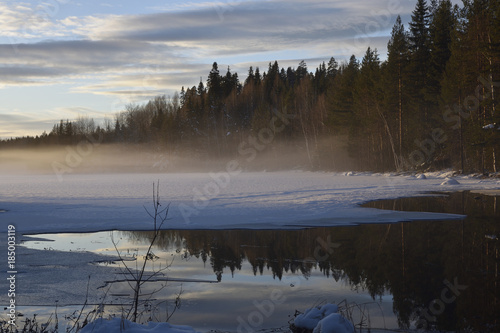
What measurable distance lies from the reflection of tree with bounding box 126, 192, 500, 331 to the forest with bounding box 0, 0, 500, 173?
22.2m

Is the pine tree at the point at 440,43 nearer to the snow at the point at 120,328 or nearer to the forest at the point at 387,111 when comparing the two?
the forest at the point at 387,111

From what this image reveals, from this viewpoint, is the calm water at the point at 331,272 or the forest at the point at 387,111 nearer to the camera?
the calm water at the point at 331,272

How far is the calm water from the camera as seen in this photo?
7211 mm

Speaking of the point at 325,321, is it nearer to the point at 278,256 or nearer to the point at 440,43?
the point at 278,256

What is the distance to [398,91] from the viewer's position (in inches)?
1914

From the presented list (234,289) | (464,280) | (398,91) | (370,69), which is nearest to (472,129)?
(398,91)

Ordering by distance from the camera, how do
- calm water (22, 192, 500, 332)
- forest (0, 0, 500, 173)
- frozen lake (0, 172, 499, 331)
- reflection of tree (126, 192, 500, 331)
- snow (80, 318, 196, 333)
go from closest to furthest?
snow (80, 318, 196, 333), calm water (22, 192, 500, 332), reflection of tree (126, 192, 500, 331), frozen lake (0, 172, 499, 331), forest (0, 0, 500, 173)

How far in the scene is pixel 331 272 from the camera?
9984 millimetres

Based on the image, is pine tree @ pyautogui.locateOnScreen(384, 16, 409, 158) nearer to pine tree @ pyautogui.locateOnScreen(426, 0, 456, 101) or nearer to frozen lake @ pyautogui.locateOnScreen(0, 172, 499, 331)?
pine tree @ pyautogui.locateOnScreen(426, 0, 456, 101)

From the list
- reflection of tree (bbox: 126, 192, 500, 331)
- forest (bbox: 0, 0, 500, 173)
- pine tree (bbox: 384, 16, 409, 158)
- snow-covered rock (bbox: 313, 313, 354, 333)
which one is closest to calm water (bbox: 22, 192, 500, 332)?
reflection of tree (bbox: 126, 192, 500, 331)

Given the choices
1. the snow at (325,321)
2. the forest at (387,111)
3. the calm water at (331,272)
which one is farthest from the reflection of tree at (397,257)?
the forest at (387,111)

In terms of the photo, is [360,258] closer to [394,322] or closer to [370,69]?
[394,322]

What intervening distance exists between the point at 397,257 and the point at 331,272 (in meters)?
2.25

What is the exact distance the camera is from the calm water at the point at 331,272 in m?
7.21
